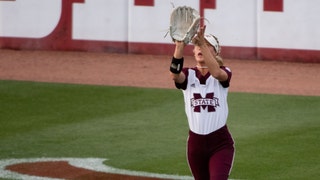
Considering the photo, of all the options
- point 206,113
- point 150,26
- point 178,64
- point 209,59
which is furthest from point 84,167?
point 150,26

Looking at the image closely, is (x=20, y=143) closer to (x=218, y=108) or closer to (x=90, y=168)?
(x=90, y=168)

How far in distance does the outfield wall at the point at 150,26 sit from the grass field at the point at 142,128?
11.0ft

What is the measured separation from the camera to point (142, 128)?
14164mm

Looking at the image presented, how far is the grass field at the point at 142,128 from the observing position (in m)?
12.3

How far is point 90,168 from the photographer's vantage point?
1203cm

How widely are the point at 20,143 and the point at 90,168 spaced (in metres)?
1.61

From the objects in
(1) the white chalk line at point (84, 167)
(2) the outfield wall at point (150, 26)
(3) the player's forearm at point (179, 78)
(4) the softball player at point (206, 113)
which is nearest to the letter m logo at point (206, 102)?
(4) the softball player at point (206, 113)

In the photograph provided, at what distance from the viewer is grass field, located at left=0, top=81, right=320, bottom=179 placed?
484 inches

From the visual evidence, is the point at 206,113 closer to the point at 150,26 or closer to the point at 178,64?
the point at 178,64

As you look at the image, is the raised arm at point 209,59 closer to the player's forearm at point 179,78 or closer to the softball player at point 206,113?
the softball player at point 206,113

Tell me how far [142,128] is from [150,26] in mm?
6579

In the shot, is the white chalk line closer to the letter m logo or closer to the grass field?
the grass field

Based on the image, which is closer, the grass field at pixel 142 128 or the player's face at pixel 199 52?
the player's face at pixel 199 52

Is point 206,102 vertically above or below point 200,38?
below
